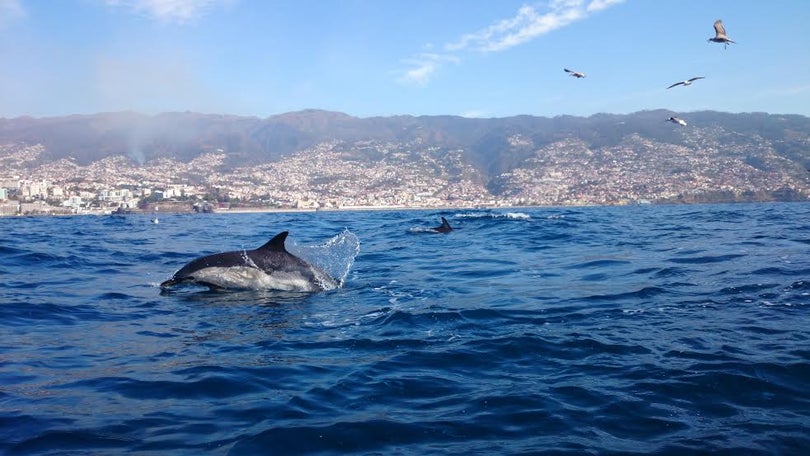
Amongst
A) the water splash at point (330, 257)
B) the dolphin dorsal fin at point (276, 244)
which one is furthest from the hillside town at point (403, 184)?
the dolphin dorsal fin at point (276, 244)

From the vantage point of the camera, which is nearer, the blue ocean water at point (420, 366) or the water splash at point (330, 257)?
the blue ocean water at point (420, 366)

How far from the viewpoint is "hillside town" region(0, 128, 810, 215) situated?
336 feet

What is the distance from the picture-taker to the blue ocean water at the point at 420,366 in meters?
4.84

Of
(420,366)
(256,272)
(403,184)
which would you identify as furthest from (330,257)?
(403,184)

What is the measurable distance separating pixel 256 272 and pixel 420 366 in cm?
669

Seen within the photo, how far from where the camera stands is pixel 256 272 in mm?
12625

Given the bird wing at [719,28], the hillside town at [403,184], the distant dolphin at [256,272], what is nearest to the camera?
the distant dolphin at [256,272]

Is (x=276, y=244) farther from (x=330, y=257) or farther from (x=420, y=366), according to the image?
(x=420, y=366)

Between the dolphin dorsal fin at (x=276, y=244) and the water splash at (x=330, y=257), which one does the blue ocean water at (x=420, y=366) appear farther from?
the water splash at (x=330, y=257)

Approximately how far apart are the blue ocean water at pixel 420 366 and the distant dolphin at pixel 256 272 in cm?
42

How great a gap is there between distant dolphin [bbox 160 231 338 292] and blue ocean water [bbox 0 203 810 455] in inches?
16.4

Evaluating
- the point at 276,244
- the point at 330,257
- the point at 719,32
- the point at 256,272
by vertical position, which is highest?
the point at 719,32

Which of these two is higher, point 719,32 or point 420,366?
point 719,32

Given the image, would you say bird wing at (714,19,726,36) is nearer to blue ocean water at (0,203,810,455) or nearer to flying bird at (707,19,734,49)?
flying bird at (707,19,734,49)
